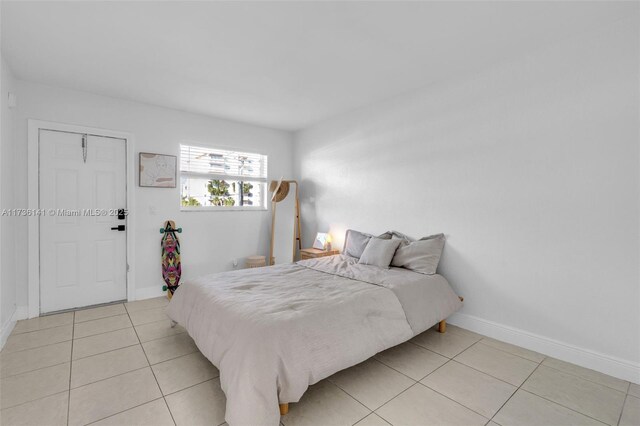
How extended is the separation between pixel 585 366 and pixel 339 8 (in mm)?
3218

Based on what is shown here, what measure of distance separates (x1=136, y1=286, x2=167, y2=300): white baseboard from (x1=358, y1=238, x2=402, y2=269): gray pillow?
8.96ft

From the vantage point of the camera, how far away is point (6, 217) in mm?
2777

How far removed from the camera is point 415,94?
11.2 feet

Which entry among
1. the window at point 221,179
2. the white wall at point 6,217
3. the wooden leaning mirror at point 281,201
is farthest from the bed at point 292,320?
the window at point 221,179

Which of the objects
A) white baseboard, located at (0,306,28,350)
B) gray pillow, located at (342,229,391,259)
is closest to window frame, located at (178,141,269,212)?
gray pillow, located at (342,229,391,259)

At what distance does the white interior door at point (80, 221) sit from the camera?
333 cm

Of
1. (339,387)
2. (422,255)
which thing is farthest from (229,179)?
(339,387)

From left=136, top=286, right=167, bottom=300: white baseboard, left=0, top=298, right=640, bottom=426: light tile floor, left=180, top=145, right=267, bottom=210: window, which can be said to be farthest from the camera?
left=180, top=145, right=267, bottom=210: window

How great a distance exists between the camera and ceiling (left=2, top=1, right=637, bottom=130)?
2.06m

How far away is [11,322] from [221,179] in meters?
2.78

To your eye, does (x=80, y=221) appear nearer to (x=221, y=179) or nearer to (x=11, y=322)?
(x=11, y=322)

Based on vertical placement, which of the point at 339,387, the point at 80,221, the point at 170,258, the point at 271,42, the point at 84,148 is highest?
the point at 271,42

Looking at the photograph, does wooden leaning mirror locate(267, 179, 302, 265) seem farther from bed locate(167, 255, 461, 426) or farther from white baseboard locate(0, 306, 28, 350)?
white baseboard locate(0, 306, 28, 350)

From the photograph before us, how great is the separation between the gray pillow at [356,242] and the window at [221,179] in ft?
5.92
